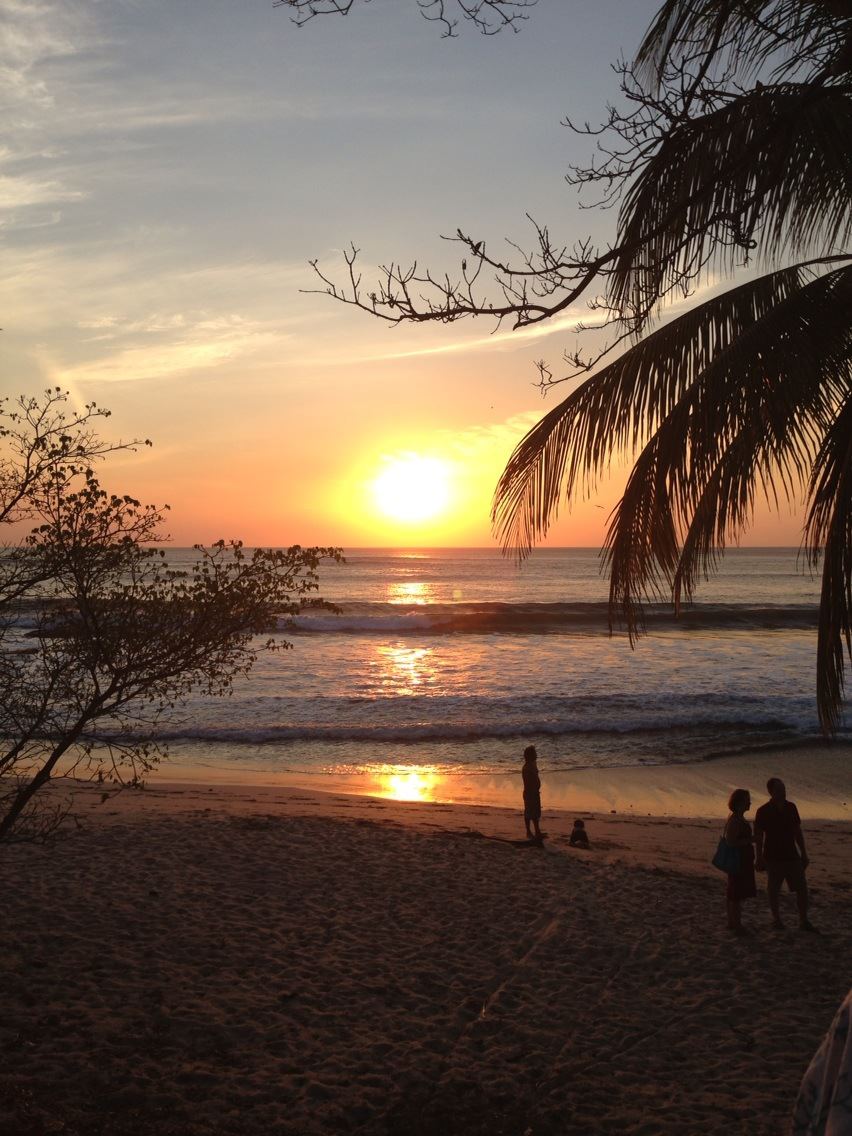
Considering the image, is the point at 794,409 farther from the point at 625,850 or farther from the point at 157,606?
the point at 625,850

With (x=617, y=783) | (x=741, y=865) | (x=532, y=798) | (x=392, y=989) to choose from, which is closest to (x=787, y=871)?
(x=741, y=865)

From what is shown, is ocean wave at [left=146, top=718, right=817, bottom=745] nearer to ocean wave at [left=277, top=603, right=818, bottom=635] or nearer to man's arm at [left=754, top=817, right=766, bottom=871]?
man's arm at [left=754, top=817, right=766, bottom=871]

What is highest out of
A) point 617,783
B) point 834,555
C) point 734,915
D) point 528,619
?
point 834,555

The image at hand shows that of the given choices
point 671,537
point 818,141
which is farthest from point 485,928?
point 818,141

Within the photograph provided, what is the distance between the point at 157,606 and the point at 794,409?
3688mm

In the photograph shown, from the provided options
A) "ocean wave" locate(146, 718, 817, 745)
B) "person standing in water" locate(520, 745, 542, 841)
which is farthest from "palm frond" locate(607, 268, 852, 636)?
"ocean wave" locate(146, 718, 817, 745)

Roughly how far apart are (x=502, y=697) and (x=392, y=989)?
59.0 feet

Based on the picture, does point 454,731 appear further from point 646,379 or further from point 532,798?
point 646,379

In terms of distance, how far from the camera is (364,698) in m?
23.7

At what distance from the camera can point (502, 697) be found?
24.0 metres

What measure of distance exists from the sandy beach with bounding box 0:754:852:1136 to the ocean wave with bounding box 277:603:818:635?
101ft

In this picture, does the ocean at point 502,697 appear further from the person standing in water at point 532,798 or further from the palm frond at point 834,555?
the palm frond at point 834,555

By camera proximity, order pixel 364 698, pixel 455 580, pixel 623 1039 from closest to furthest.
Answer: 1. pixel 623 1039
2. pixel 364 698
3. pixel 455 580

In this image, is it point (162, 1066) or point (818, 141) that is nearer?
point (818, 141)
